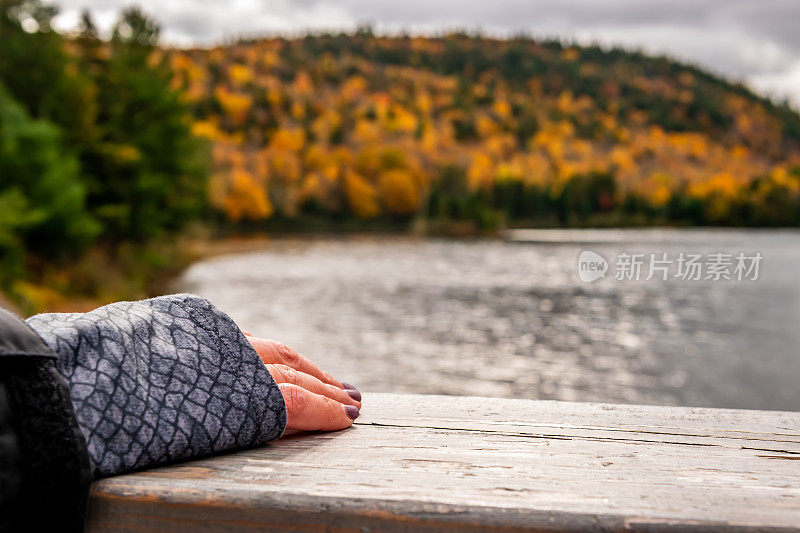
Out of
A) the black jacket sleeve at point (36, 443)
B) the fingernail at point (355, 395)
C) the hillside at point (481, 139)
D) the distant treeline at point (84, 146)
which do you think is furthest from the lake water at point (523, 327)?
the hillside at point (481, 139)

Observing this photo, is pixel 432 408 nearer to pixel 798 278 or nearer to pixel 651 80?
pixel 798 278

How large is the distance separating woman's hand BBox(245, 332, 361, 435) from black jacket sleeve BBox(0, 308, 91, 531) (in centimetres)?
39

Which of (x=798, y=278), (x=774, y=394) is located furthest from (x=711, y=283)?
(x=774, y=394)

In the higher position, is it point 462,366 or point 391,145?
point 391,145

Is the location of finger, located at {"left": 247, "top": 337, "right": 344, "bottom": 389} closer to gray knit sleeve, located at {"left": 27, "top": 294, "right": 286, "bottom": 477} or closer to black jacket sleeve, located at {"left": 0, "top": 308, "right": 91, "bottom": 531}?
gray knit sleeve, located at {"left": 27, "top": 294, "right": 286, "bottom": 477}

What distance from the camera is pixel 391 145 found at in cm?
9912

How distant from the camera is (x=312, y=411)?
4.27ft

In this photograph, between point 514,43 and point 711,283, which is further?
point 514,43

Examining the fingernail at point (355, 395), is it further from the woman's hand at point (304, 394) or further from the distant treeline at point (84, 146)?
the distant treeline at point (84, 146)

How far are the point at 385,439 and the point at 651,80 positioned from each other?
123069 millimetres

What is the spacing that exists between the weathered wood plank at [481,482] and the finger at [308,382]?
64 millimetres

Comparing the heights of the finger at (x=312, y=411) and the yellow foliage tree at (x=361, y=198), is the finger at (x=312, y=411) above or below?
above

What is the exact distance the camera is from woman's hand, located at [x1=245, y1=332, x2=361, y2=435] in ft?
4.18

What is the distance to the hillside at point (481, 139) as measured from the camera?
7844 centimetres
